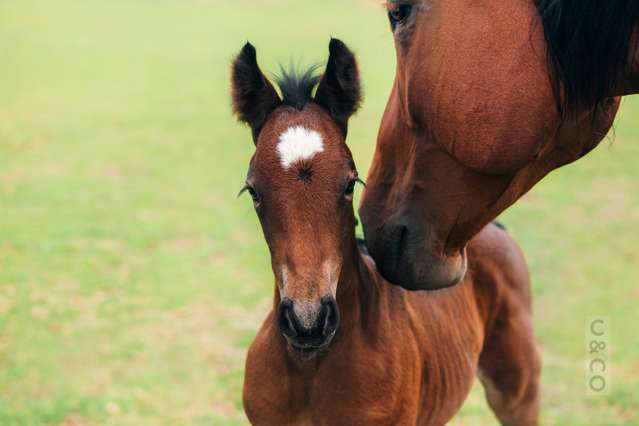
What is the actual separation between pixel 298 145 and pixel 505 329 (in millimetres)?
1802

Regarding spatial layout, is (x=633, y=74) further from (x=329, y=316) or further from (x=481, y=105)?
(x=329, y=316)

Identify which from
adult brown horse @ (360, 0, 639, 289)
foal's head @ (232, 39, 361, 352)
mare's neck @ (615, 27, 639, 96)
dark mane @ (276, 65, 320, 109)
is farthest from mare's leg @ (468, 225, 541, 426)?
mare's neck @ (615, 27, 639, 96)

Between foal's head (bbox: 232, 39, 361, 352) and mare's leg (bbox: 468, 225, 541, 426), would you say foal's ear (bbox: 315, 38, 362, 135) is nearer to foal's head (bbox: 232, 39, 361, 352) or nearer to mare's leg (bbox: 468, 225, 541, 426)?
foal's head (bbox: 232, 39, 361, 352)

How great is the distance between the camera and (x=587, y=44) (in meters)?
2.31

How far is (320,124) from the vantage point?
9.14 ft

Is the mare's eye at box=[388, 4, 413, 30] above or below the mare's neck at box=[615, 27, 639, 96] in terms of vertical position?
above

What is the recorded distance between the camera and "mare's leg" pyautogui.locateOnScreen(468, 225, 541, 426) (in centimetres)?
396

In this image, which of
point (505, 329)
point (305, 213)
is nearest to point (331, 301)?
point (305, 213)

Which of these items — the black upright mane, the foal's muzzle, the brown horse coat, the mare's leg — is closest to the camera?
the black upright mane

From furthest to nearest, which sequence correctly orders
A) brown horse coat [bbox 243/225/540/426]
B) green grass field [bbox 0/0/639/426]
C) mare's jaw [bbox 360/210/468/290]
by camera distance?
green grass field [bbox 0/0/639/426]
brown horse coat [bbox 243/225/540/426]
mare's jaw [bbox 360/210/468/290]

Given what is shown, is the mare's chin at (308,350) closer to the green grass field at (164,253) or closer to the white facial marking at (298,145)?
the white facial marking at (298,145)

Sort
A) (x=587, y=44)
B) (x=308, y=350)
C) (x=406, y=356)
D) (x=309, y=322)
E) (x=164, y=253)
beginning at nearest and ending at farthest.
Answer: (x=587, y=44) → (x=309, y=322) → (x=308, y=350) → (x=406, y=356) → (x=164, y=253)

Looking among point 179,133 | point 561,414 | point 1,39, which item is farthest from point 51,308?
point 1,39

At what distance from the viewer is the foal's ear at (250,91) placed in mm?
2883
